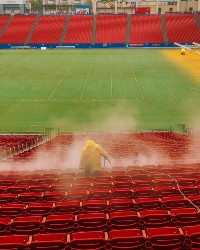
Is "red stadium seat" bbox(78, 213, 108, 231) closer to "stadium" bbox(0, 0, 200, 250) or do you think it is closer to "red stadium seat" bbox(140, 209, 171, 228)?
"stadium" bbox(0, 0, 200, 250)

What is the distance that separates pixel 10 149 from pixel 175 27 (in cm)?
6404

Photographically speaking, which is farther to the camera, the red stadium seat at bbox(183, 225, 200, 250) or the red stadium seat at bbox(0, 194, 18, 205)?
the red stadium seat at bbox(0, 194, 18, 205)

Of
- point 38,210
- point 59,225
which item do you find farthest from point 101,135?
point 59,225

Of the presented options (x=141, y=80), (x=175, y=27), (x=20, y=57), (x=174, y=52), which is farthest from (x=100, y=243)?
(x=175, y=27)

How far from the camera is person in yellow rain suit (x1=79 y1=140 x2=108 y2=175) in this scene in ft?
35.1

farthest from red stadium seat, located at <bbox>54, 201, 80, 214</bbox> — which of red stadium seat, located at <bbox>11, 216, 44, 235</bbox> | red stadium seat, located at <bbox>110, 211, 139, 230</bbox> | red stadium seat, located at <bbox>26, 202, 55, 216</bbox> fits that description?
red stadium seat, located at <bbox>110, 211, 139, 230</bbox>

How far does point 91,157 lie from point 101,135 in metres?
11.0

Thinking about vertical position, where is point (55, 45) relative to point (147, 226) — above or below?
below

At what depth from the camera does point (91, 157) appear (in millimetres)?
10695

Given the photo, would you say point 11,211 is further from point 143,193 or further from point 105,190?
point 143,193

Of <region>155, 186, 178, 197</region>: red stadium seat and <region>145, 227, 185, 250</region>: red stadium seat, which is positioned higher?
<region>145, 227, 185, 250</region>: red stadium seat

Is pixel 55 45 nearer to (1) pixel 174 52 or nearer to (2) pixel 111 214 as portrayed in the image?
(1) pixel 174 52

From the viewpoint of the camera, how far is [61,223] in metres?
7.10

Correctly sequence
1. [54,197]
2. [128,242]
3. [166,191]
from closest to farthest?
[128,242], [54,197], [166,191]
